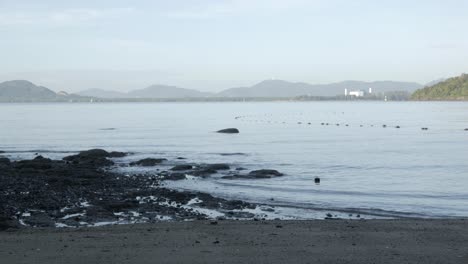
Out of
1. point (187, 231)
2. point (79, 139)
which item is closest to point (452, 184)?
point (187, 231)

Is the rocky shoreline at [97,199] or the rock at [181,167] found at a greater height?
the rocky shoreline at [97,199]

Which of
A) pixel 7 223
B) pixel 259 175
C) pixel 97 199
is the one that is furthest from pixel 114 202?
pixel 259 175

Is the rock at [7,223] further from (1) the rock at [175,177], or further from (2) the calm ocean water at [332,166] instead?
(1) the rock at [175,177]

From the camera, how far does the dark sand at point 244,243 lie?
12.3 metres

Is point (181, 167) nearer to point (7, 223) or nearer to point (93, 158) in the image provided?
point (93, 158)

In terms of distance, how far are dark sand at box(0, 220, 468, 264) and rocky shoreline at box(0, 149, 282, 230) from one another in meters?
2.22

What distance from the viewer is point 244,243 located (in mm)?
13883

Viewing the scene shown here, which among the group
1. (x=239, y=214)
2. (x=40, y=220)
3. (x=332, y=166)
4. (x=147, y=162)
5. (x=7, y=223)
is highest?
(x=7, y=223)

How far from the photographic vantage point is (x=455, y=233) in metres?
15.5

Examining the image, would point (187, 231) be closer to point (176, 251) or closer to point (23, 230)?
point (176, 251)

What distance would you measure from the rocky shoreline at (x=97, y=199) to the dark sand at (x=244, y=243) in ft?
7.30

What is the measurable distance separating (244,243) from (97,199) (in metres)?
9.67

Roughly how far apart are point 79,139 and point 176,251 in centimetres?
5137

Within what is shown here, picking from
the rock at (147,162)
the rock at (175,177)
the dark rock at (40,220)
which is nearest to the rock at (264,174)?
the rock at (175,177)
